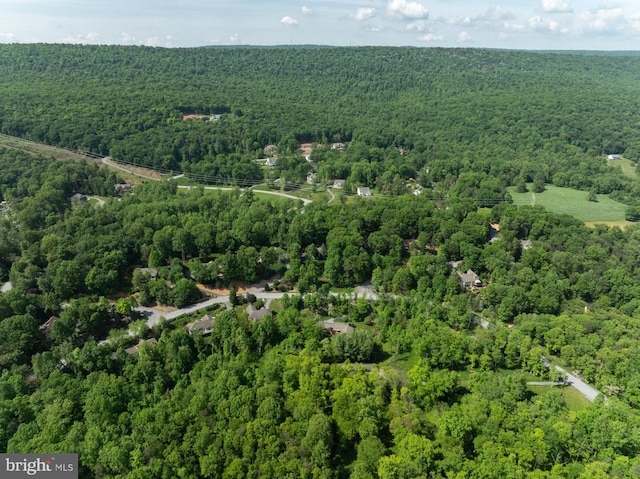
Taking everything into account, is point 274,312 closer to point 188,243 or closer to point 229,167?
point 188,243

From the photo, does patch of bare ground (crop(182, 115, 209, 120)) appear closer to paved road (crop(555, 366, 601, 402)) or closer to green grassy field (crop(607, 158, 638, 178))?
paved road (crop(555, 366, 601, 402))

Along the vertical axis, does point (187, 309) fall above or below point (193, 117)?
below

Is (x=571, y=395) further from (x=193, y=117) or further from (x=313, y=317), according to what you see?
(x=193, y=117)

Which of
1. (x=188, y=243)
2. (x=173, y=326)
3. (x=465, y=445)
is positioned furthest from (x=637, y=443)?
(x=188, y=243)

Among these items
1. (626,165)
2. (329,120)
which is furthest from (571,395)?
(329,120)

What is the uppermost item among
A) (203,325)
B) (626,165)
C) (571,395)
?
(626,165)

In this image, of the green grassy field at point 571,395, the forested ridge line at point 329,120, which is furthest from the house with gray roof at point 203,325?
the forested ridge line at point 329,120

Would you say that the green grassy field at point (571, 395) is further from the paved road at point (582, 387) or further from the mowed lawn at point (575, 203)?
the mowed lawn at point (575, 203)
